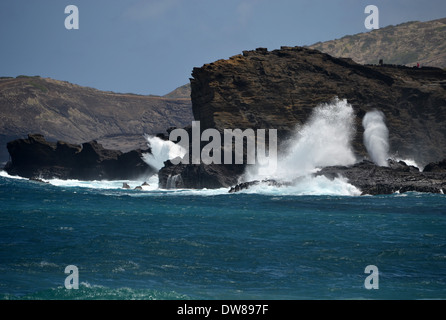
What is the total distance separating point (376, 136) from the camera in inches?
2506

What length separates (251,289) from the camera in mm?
14359

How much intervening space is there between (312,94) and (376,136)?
25.0 ft

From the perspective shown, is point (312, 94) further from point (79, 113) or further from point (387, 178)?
point (79, 113)

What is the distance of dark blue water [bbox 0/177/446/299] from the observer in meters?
14.3

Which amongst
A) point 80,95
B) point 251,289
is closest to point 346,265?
point 251,289

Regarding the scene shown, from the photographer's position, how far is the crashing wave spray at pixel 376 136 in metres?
62.0

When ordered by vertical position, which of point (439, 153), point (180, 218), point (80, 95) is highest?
point (80, 95)

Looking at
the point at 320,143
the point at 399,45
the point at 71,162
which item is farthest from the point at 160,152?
the point at 399,45

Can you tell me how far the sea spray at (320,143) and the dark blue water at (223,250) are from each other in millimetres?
21698

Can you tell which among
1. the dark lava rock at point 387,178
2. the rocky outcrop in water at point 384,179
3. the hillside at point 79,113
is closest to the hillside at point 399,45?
the hillside at point 79,113

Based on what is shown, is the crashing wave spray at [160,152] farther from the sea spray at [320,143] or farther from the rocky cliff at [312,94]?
the sea spray at [320,143]

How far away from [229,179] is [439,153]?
1046 inches
